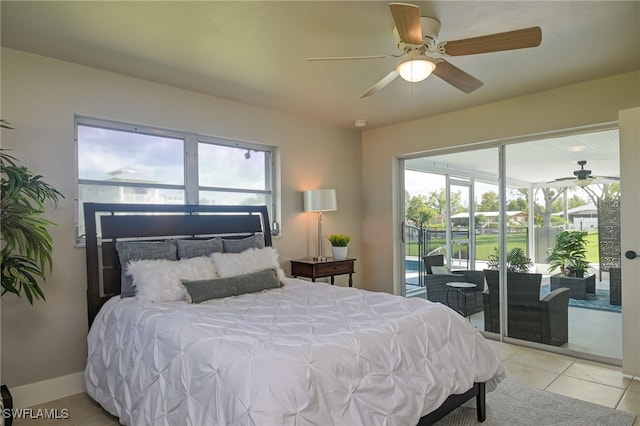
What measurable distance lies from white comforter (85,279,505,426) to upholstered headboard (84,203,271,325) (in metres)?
0.27

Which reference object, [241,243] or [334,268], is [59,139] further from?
[334,268]

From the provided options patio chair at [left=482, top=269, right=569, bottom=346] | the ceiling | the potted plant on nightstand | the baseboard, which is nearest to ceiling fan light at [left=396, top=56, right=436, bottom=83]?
the ceiling

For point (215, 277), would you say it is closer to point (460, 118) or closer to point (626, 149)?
point (460, 118)

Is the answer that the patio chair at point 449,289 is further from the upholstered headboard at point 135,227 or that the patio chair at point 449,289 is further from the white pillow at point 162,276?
the white pillow at point 162,276

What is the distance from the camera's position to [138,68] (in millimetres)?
3203

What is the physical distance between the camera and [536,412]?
2.66 meters

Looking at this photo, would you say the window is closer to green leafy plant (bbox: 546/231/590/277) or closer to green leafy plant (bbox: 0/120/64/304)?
green leafy plant (bbox: 0/120/64/304)

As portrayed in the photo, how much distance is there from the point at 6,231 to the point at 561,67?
4.37 m

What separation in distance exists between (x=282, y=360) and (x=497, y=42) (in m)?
2.08

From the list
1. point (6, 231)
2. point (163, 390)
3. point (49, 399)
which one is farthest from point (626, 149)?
point (49, 399)

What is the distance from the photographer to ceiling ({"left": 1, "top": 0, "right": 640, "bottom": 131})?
2305 millimetres

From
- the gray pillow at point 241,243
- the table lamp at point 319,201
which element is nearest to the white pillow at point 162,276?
the gray pillow at point 241,243

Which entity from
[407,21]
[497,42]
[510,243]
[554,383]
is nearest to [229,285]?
[407,21]

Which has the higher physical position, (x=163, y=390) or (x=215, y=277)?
(x=215, y=277)
